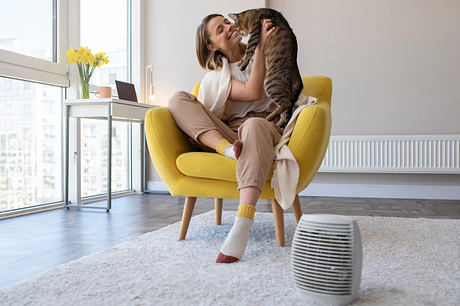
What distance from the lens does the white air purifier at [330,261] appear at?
1.02 meters

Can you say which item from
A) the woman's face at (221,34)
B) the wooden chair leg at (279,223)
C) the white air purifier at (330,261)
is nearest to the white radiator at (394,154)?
the woman's face at (221,34)

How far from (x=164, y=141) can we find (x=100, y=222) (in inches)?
38.1

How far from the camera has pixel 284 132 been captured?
5.78 ft

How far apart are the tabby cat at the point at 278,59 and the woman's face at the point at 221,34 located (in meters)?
0.09

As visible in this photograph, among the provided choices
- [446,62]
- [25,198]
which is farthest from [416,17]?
[25,198]

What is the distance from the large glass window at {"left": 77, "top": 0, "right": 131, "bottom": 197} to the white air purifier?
2.86 m

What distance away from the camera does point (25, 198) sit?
291 cm

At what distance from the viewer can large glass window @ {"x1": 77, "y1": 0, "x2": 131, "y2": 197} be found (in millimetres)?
3604

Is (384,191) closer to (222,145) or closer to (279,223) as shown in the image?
(279,223)

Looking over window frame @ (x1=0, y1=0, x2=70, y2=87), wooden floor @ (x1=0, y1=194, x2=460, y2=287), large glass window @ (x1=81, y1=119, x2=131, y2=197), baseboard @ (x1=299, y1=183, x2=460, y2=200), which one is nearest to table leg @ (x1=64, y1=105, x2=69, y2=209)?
wooden floor @ (x1=0, y1=194, x2=460, y2=287)

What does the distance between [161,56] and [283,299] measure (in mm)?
3719

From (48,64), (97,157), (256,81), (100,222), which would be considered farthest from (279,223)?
(97,157)

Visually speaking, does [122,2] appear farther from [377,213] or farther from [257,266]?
[257,266]

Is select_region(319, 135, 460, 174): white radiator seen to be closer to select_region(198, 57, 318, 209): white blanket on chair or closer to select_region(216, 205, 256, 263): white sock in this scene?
select_region(198, 57, 318, 209): white blanket on chair
